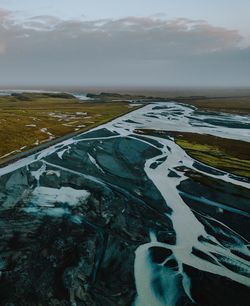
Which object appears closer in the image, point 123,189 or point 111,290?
point 111,290

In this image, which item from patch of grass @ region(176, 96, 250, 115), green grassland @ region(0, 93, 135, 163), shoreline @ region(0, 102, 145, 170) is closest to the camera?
shoreline @ region(0, 102, 145, 170)

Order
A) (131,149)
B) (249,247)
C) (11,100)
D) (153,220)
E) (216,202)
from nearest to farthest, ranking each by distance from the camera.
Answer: (249,247) < (153,220) < (216,202) < (131,149) < (11,100)

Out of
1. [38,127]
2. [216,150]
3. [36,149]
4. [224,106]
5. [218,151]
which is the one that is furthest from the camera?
[224,106]

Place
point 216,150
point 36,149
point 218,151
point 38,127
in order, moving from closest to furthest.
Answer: point 36,149 → point 218,151 → point 216,150 → point 38,127

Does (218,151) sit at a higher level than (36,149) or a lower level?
higher

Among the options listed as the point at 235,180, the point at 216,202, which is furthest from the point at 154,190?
the point at 235,180

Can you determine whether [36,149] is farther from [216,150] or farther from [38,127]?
[216,150]

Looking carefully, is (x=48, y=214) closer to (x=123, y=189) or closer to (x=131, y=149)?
(x=123, y=189)

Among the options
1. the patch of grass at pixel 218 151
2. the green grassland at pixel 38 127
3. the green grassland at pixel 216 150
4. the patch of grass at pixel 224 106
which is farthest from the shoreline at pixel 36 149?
the patch of grass at pixel 224 106

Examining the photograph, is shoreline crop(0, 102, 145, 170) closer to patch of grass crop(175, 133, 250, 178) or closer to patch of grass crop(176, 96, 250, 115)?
patch of grass crop(175, 133, 250, 178)

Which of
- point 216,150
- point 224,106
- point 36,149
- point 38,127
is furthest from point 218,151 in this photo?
point 224,106

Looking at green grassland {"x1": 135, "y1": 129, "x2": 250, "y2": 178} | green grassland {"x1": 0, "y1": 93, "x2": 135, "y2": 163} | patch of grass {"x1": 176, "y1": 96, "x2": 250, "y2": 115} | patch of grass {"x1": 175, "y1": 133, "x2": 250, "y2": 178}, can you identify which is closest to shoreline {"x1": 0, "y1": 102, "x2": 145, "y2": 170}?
green grassland {"x1": 0, "y1": 93, "x2": 135, "y2": 163}
